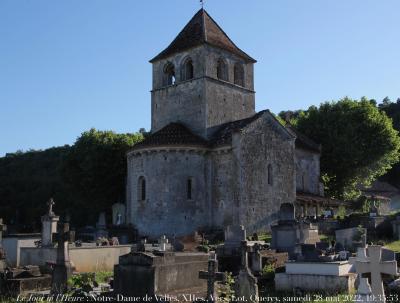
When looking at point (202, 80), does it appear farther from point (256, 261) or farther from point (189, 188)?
point (256, 261)

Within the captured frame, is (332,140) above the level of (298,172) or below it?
above

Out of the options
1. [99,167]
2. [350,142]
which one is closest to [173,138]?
[99,167]

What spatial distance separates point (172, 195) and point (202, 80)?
7177mm

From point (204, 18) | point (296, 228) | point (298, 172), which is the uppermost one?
point (204, 18)

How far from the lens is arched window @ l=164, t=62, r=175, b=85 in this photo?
32375mm

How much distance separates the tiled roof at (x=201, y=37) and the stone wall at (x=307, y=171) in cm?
740

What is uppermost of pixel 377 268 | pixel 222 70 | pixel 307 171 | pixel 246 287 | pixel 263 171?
pixel 222 70

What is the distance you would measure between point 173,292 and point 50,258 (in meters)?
8.55

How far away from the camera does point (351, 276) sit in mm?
11719

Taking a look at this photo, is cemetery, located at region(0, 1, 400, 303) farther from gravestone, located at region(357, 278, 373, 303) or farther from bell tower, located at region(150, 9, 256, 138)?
gravestone, located at region(357, 278, 373, 303)

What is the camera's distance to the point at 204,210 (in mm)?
28578

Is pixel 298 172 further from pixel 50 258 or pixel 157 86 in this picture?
pixel 50 258

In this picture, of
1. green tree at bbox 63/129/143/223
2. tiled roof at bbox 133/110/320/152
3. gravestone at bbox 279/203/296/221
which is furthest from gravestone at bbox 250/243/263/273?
green tree at bbox 63/129/143/223

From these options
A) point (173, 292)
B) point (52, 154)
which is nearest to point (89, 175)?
point (173, 292)
